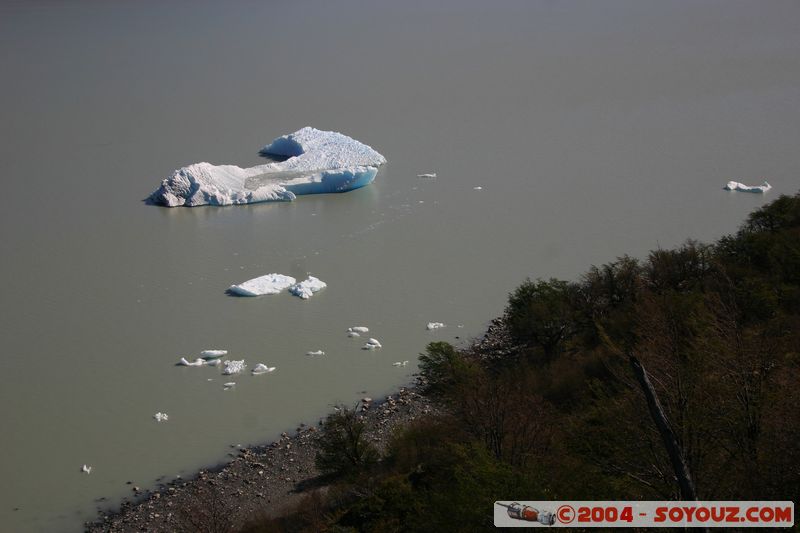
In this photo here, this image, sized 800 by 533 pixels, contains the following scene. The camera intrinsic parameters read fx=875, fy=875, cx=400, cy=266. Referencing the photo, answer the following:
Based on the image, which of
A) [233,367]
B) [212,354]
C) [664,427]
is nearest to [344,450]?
[233,367]

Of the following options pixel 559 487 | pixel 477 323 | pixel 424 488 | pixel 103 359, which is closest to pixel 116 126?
pixel 103 359

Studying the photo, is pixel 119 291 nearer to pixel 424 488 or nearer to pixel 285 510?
pixel 285 510

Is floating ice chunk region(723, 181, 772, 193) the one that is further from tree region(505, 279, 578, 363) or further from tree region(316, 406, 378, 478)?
tree region(316, 406, 378, 478)

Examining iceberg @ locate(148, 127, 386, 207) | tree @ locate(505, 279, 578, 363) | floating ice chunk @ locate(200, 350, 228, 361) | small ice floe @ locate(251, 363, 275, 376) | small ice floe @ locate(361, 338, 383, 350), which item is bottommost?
small ice floe @ locate(251, 363, 275, 376)

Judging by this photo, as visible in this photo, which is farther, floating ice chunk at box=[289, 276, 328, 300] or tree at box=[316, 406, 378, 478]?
floating ice chunk at box=[289, 276, 328, 300]

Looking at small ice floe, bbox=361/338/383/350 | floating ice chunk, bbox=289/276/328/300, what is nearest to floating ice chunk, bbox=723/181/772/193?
floating ice chunk, bbox=289/276/328/300
